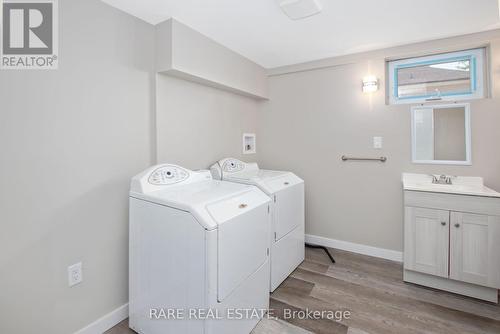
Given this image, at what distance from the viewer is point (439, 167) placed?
90.5 inches

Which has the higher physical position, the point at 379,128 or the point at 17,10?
the point at 17,10

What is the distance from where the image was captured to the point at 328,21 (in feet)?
6.28

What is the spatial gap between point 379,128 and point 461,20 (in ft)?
3.41

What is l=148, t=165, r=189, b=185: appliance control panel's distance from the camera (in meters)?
1.63

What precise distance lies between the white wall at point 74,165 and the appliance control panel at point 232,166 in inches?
30.8

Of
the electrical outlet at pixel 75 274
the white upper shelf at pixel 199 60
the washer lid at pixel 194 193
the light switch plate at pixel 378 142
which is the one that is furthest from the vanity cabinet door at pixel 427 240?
the electrical outlet at pixel 75 274

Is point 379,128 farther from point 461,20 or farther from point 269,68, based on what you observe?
point 269,68

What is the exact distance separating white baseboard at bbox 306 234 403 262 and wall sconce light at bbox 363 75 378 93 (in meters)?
1.71

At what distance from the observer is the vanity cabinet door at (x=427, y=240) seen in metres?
1.96

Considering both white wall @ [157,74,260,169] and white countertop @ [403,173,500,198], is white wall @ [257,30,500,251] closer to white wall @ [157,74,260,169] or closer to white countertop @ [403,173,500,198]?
white countertop @ [403,173,500,198]

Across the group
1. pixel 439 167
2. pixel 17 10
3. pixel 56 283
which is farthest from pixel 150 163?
pixel 439 167

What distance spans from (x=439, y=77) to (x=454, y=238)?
152 cm

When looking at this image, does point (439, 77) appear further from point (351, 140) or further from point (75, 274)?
point (75, 274)

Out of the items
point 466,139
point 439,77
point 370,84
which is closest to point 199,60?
point 370,84
